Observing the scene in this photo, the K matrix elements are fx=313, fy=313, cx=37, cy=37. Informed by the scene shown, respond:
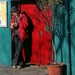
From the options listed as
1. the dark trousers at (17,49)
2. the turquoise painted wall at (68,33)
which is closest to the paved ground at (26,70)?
the dark trousers at (17,49)

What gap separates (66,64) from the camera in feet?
29.3

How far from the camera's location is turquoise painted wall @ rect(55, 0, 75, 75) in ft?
28.8

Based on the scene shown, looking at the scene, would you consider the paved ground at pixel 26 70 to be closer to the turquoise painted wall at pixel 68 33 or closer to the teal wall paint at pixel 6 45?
the teal wall paint at pixel 6 45

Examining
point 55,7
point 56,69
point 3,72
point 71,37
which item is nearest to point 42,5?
point 55,7

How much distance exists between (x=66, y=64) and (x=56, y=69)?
1.46 feet

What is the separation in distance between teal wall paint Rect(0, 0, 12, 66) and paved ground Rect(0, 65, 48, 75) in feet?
1.06

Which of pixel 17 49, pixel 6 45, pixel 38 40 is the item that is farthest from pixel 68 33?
pixel 6 45

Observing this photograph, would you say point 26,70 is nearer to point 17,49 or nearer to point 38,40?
point 17,49

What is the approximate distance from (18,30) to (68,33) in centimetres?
223

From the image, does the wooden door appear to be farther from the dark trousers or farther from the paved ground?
the dark trousers

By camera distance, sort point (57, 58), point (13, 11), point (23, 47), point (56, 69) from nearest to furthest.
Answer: point (56, 69) < point (57, 58) < point (13, 11) < point (23, 47)

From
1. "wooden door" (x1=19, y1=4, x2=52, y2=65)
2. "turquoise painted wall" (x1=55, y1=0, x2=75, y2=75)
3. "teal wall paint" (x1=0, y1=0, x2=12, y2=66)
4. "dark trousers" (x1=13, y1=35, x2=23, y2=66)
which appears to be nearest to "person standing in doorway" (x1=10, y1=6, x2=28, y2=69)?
"dark trousers" (x1=13, y1=35, x2=23, y2=66)

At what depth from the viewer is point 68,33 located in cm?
880

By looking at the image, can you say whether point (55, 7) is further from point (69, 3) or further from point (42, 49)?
point (42, 49)
